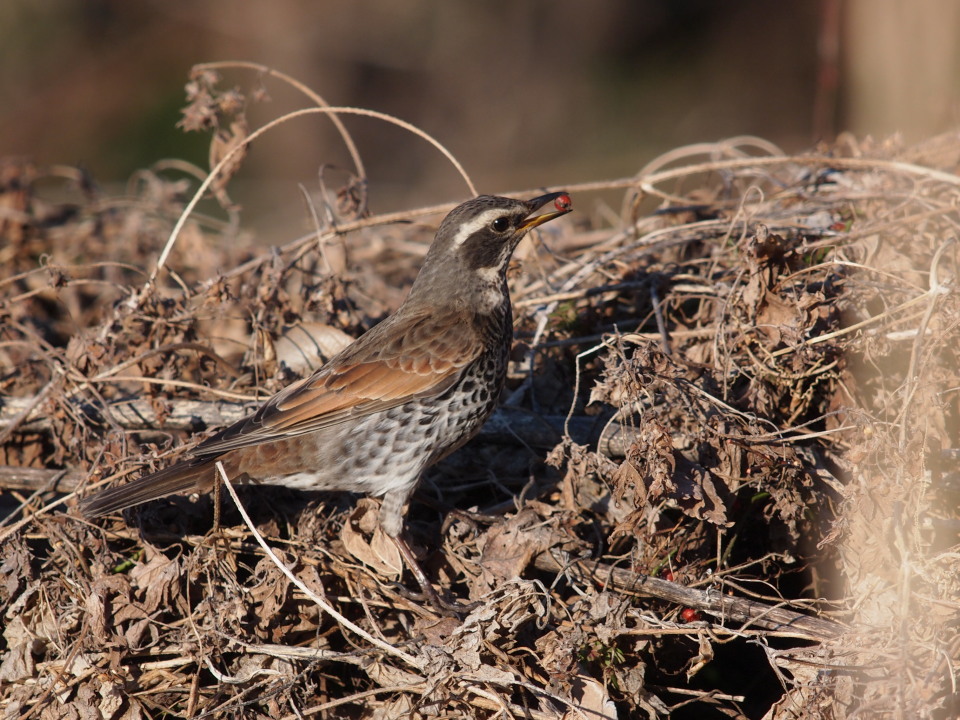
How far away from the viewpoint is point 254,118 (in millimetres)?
14812

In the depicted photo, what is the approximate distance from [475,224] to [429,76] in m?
11.0

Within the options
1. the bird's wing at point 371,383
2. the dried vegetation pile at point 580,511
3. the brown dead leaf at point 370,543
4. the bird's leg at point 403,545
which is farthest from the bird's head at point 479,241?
the brown dead leaf at point 370,543

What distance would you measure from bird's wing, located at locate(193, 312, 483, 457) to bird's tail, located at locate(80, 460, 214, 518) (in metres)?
0.15

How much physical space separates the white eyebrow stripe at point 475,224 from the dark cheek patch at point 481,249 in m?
0.03

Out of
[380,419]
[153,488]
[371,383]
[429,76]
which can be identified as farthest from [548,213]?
[429,76]

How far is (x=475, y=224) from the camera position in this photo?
5.10 metres

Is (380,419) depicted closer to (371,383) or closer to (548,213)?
(371,383)

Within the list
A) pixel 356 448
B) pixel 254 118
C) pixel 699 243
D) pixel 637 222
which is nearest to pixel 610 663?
pixel 356 448

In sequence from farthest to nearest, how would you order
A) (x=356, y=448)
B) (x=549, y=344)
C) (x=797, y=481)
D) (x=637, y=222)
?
(x=637, y=222) → (x=549, y=344) → (x=356, y=448) → (x=797, y=481)

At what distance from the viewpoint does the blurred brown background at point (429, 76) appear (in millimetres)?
14016

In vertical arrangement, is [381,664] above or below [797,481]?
below

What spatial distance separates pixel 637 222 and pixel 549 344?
1.49 metres

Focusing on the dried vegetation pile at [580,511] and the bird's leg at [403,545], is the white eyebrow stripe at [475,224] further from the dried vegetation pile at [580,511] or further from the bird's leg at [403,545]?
the bird's leg at [403,545]

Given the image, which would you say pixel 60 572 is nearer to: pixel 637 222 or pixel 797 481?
pixel 797 481
